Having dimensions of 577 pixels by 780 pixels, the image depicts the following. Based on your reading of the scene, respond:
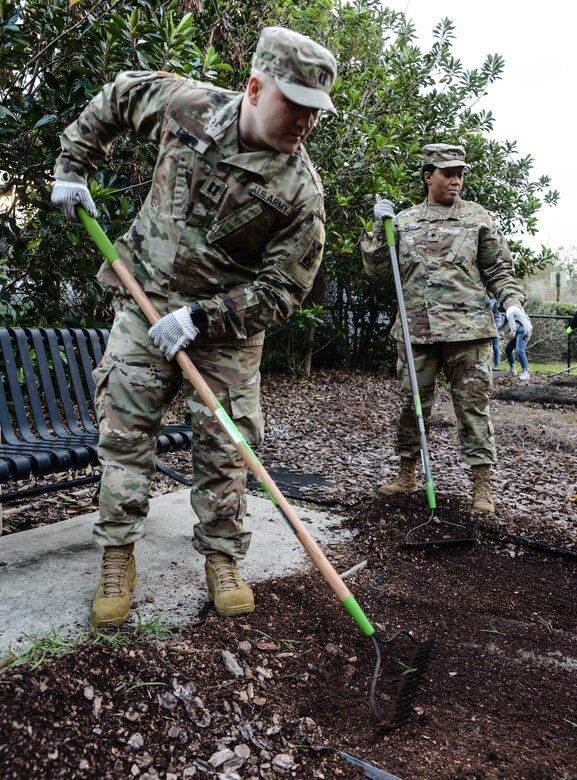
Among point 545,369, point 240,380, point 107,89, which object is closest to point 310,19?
point 107,89

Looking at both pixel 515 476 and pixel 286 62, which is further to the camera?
pixel 515 476

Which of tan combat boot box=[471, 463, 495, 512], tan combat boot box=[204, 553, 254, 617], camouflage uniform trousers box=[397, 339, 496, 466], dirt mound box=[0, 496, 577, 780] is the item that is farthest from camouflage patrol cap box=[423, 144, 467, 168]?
tan combat boot box=[204, 553, 254, 617]

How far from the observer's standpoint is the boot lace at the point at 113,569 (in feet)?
8.28

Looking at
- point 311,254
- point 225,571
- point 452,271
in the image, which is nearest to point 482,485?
point 452,271

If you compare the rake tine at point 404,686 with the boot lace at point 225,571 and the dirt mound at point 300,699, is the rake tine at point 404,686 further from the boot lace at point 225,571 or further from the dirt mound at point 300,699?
the boot lace at point 225,571

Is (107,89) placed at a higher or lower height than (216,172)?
higher

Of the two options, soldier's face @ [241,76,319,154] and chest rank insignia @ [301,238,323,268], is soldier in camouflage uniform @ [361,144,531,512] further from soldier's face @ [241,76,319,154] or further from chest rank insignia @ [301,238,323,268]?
soldier's face @ [241,76,319,154]

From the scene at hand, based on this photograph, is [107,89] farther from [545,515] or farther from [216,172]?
[545,515]

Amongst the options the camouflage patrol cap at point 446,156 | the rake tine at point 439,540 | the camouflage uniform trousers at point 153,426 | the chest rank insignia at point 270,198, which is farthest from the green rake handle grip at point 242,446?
the camouflage patrol cap at point 446,156

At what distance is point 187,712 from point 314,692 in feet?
1.48

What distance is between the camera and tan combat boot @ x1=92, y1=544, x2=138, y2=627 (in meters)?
2.44

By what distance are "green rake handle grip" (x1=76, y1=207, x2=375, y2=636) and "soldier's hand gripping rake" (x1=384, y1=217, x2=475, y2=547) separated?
4.40 ft

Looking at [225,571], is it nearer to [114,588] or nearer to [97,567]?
[114,588]

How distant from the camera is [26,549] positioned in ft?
10.2
